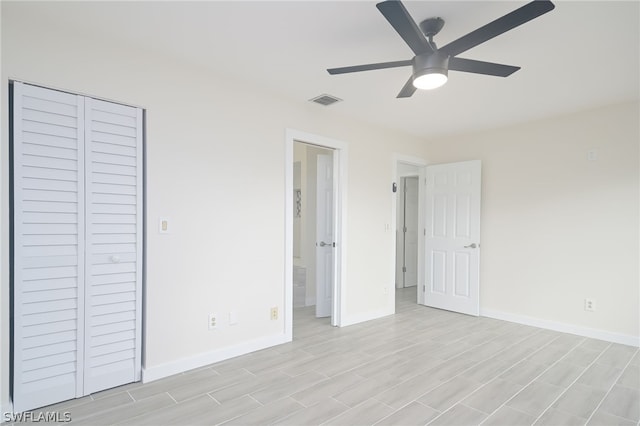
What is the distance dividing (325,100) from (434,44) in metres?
1.64

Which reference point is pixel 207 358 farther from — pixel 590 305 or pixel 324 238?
pixel 590 305

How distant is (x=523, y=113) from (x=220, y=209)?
350 cm

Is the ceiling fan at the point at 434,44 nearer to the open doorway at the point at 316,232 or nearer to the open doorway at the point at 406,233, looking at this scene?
the open doorway at the point at 316,232

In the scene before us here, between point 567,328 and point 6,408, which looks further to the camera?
point 567,328

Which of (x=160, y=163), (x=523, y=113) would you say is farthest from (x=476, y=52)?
(x=160, y=163)

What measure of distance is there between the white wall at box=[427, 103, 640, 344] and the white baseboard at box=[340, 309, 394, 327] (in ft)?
4.39

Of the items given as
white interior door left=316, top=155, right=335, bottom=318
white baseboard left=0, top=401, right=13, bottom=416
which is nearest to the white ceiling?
white interior door left=316, top=155, right=335, bottom=318

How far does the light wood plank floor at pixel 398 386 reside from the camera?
2.20m

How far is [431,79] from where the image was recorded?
82.3 inches

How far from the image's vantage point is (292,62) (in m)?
2.74

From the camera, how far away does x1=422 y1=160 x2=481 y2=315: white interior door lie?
182 inches

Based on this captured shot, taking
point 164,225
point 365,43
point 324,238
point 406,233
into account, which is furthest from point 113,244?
point 406,233

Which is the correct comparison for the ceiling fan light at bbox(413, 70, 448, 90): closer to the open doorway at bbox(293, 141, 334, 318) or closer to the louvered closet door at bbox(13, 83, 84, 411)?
the open doorway at bbox(293, 141, 334, 318)

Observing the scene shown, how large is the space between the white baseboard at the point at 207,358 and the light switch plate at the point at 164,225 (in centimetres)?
104
